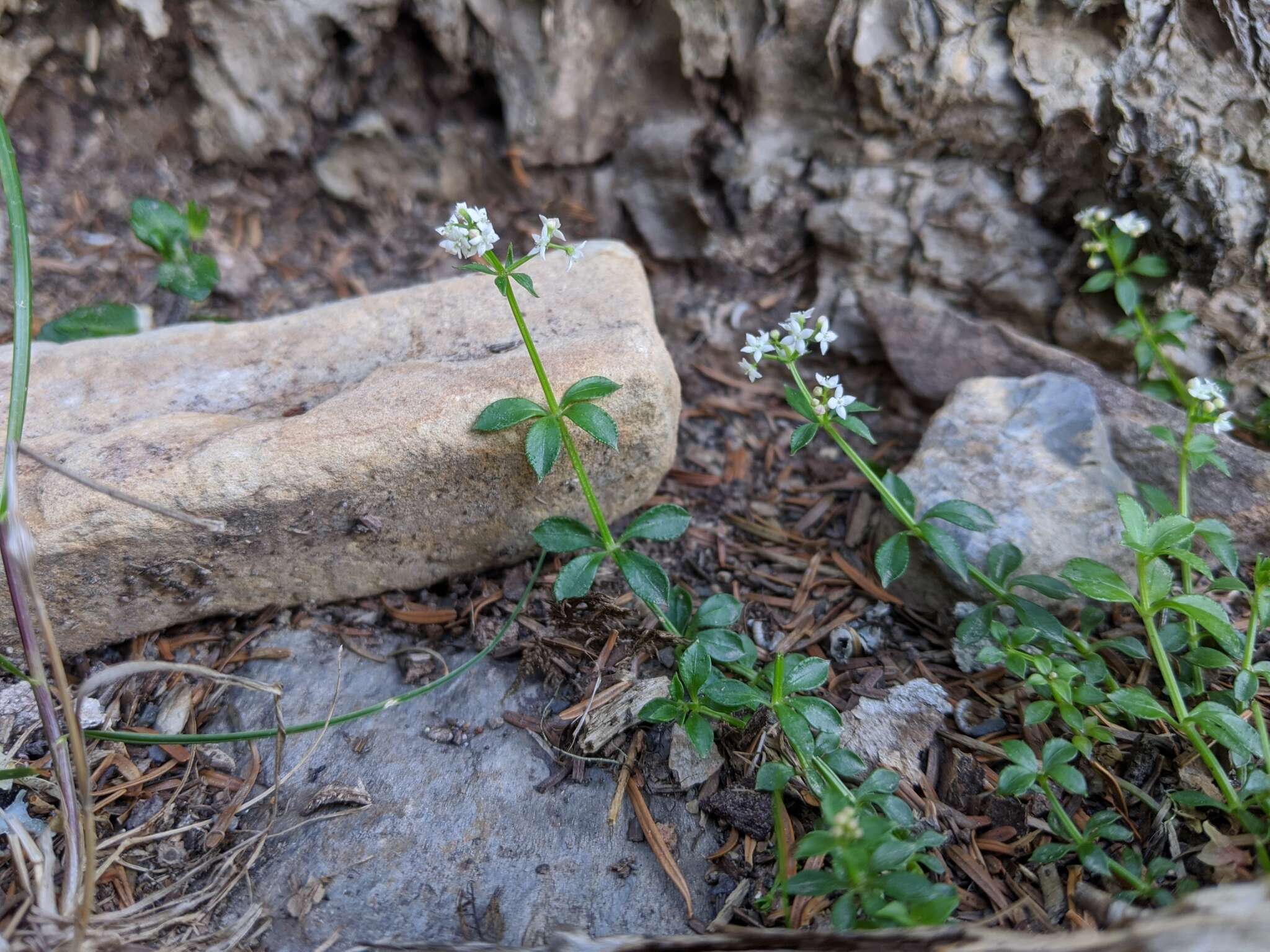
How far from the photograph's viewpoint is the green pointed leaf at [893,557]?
2.27 m

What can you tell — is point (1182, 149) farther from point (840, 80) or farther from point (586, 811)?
point (586, 811)

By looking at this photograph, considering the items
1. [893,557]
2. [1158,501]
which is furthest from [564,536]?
[1158,501]

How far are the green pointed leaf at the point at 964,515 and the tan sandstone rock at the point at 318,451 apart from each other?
0.75 m

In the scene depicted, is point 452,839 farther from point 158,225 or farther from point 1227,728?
point 158,225

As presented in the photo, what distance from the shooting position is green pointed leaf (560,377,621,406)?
217 centimetres

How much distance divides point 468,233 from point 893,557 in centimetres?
135

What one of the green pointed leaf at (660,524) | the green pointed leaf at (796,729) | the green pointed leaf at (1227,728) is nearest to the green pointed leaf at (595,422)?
the green pointed leaf at (660,524)

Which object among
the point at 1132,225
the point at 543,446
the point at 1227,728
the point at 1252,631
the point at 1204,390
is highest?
the point at 1132,225

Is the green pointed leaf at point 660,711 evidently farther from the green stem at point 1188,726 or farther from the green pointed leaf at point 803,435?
the green stem at point 1188,726

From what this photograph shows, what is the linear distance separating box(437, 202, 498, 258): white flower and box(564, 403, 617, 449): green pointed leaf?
0.44 m

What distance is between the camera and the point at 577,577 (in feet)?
7.16

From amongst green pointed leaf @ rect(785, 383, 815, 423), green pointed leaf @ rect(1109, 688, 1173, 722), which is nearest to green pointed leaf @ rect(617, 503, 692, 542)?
green pointed leaf @ rect(785, 383, 815, 423)

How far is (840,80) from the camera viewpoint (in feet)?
10.4

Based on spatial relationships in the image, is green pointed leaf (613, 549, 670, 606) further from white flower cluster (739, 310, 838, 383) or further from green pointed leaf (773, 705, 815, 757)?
white flower cluster (739, 310, 838, 383)
